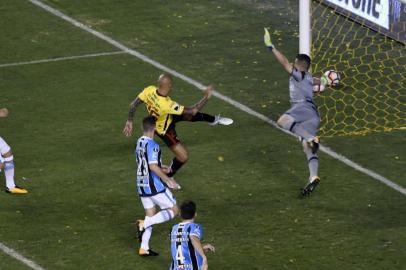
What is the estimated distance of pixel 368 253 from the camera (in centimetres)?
1752

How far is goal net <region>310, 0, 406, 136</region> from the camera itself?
22.7 m

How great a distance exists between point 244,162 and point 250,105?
8.85ft

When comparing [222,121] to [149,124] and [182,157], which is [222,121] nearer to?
[182,157]

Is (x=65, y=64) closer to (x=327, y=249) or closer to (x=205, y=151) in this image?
(x=205, y=151)

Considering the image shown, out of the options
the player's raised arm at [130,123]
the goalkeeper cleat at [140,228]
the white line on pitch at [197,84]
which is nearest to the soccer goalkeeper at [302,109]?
the white line on pitch at [197,84]

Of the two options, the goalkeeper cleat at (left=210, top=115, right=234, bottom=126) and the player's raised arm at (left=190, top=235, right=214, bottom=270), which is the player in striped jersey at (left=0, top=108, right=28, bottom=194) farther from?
the player's raised arm at (left=190, top=235, right=214, bottom=270)

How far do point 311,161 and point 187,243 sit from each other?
471 cm

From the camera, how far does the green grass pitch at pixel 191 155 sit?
17.8 m

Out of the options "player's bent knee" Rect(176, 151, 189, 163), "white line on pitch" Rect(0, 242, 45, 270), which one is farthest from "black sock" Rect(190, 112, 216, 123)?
"white line on pitch" Rect(0, 242, 45, 270)

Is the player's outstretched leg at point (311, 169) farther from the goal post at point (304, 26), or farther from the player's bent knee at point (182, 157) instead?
the goal post at point (304, 26)

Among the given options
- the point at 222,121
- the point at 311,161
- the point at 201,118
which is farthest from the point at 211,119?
the point at 311,161

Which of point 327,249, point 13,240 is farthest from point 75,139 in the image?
point 327,249

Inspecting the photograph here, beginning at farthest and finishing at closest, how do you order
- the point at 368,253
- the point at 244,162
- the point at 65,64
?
the point at 65,64 → the point at 244,162 → the point at 368,253

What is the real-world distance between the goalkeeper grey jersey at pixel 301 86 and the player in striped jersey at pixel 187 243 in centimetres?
501
